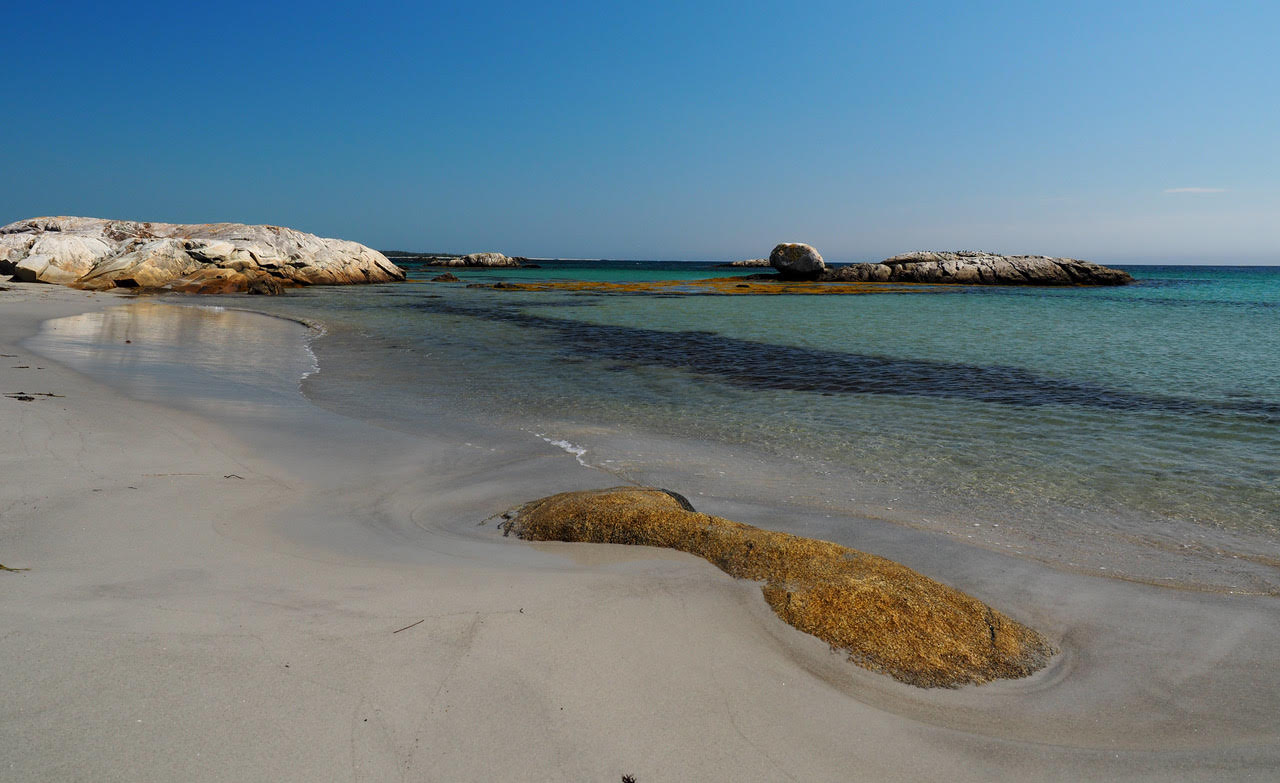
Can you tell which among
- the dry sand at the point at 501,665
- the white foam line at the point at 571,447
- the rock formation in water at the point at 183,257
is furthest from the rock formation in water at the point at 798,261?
the dry sand at the point at 501,665

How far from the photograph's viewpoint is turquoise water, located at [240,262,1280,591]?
231 inches

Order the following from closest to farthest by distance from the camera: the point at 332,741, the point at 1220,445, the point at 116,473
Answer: the point at 332,741
the point at 116,473
the point at 1220,445

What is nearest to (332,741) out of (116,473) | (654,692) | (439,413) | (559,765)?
(559,765)

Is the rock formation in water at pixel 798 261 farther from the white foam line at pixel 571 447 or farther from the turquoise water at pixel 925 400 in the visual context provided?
the white foam line at pixel 571 447

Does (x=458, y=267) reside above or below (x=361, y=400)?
above

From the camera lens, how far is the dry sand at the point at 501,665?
2.26 m

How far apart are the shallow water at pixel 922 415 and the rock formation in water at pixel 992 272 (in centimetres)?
3480

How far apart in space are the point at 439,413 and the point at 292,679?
21.5 feet

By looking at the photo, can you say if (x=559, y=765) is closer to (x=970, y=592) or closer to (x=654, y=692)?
(x=654, y=692)

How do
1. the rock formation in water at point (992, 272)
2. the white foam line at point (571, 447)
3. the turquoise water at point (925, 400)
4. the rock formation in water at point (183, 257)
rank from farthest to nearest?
the rock formation in water at point (992, 272)
the rock formation in water at point (183, 257)
the white foam line at point (571, 447)
the turquoise water at point (925, 400)

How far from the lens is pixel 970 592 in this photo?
405 cm

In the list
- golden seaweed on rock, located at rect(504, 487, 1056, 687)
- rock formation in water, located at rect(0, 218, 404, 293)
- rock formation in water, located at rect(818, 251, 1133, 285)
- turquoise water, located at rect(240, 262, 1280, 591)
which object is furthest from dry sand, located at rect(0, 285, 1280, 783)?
rock formation in water, located at rect(818, 251, 1133, 285)

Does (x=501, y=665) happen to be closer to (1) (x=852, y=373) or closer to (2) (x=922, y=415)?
(2) (x=922, y=415)

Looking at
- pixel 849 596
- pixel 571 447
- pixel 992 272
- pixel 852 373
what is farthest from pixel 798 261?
pixel 849 596
